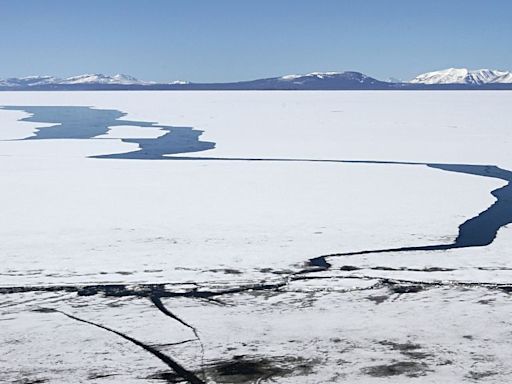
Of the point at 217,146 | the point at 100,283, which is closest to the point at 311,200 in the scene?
the point at 100,283

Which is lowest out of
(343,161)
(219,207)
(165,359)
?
(165,359)

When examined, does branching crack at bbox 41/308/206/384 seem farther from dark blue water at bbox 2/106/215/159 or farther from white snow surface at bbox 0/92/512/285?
dark blue water at bbox 2/106/215/159

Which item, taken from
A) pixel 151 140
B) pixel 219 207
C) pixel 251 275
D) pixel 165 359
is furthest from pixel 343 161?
pixel 165 359

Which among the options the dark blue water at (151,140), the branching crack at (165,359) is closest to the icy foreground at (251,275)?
the branching crack at (165,359)

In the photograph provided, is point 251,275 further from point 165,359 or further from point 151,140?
point 151,140

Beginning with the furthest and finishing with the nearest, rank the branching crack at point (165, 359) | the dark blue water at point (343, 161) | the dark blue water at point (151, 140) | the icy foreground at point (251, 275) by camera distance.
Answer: the dark blue water at point (151, 140) → the dark blue water at point (343, 161) → the icy foreground at point (251, 275) → the branching crack at point (165, 359)

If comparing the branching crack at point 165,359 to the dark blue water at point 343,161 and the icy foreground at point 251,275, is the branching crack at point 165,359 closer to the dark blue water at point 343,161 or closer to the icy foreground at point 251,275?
the icy foreground at point 251,275

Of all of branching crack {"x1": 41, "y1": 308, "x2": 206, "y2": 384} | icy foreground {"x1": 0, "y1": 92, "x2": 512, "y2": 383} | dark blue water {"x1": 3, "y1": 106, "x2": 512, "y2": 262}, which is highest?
dark blue water {"x1": 3, "y1": 106, "x2": 512, "y2": 262}

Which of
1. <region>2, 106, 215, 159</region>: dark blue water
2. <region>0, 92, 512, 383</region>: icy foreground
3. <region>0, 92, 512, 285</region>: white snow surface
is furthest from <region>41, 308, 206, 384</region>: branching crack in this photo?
<region>2, 106, 215, 159</region>: dark blue water

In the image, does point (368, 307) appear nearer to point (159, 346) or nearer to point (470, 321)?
point (470, 321)
